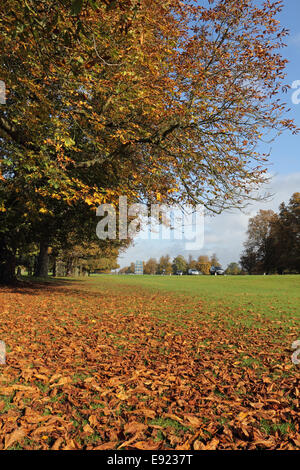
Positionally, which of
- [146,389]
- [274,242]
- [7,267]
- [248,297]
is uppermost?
[274,242]

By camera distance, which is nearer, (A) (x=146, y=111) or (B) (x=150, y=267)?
(A) (x=146, y=111)

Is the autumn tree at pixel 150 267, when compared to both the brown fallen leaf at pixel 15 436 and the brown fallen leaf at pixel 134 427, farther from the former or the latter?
the brown fallen leaf at pixel 15 436

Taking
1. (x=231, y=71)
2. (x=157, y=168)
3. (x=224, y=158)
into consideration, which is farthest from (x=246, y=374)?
(x=231, y=71)

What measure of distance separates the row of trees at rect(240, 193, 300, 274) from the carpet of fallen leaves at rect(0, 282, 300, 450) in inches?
2207

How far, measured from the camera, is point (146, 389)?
3.76m

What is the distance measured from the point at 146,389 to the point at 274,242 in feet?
222

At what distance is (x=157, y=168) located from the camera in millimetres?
9766

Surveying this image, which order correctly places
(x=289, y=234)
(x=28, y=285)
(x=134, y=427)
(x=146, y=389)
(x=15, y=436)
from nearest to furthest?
1. (x=15, y=436)
2. (x=134, y=427)
3. (x=146, y=389)
4. (x=28, y=285)
5. (x=289, y=234)

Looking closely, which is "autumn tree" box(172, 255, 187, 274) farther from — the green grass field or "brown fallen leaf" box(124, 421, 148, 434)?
"brown fallen leaf" box(124, 421, 148, 434)

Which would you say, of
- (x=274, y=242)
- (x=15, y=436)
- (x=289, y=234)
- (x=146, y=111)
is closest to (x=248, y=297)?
(x=146, y=111)

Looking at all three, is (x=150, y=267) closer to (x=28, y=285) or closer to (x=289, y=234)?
(x=289, y=234)

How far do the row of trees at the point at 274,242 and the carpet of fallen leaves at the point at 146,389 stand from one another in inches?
2207

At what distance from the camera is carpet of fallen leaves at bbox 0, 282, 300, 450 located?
2.73m

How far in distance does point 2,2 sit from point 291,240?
60.7 meters
